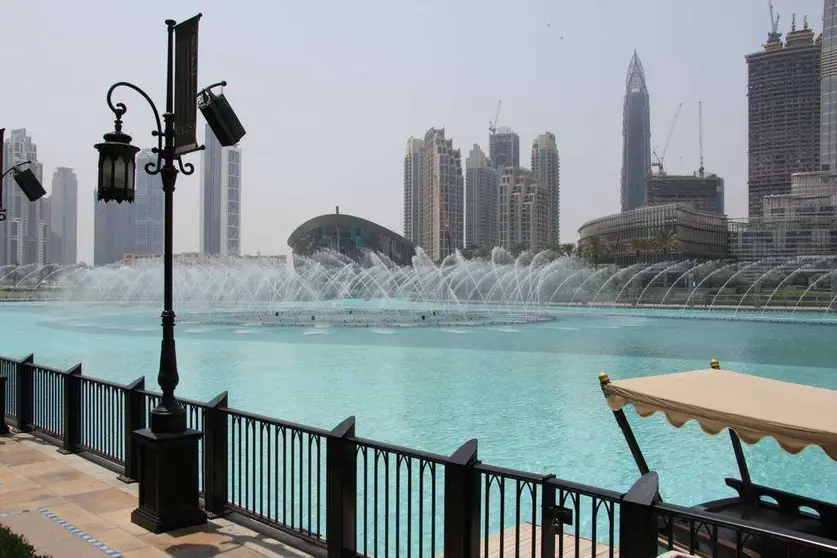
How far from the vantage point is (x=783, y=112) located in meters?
171

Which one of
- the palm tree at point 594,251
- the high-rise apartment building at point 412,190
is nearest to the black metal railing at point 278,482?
the palm tree at point 594,251

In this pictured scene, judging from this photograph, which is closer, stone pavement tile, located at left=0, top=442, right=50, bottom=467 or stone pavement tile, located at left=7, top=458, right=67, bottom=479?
stone pavement tile, located at left=7, top=458, right=67, bottom=479

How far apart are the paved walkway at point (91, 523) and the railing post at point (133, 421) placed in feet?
0.54

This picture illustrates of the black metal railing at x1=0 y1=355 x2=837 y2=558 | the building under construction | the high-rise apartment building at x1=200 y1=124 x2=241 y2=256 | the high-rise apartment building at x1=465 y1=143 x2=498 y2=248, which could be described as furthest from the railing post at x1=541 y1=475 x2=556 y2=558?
the building under construction

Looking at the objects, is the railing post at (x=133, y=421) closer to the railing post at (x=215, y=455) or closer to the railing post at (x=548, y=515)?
the railing post at (x=215, y=455)

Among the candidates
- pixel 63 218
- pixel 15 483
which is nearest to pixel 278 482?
pixel 15 483

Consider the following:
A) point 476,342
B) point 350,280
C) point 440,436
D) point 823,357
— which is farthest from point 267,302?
point 440,436

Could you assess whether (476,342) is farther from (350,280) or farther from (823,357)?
(350,280)

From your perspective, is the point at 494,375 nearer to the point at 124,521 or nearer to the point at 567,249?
the point at 124,521

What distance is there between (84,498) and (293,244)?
550ft

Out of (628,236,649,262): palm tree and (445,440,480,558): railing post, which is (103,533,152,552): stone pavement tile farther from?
A: (628,236,649,262): palm tree

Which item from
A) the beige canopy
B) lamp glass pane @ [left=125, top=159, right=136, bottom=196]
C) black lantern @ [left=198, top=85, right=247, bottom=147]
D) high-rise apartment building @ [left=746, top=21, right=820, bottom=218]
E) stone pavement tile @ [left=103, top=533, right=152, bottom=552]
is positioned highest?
high-rise apartment building @ [left=746, top=21, right=820, bottom=218]

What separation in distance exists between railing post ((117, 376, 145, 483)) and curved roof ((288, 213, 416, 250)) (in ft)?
522

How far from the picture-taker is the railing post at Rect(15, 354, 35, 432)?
10797 millimetres
